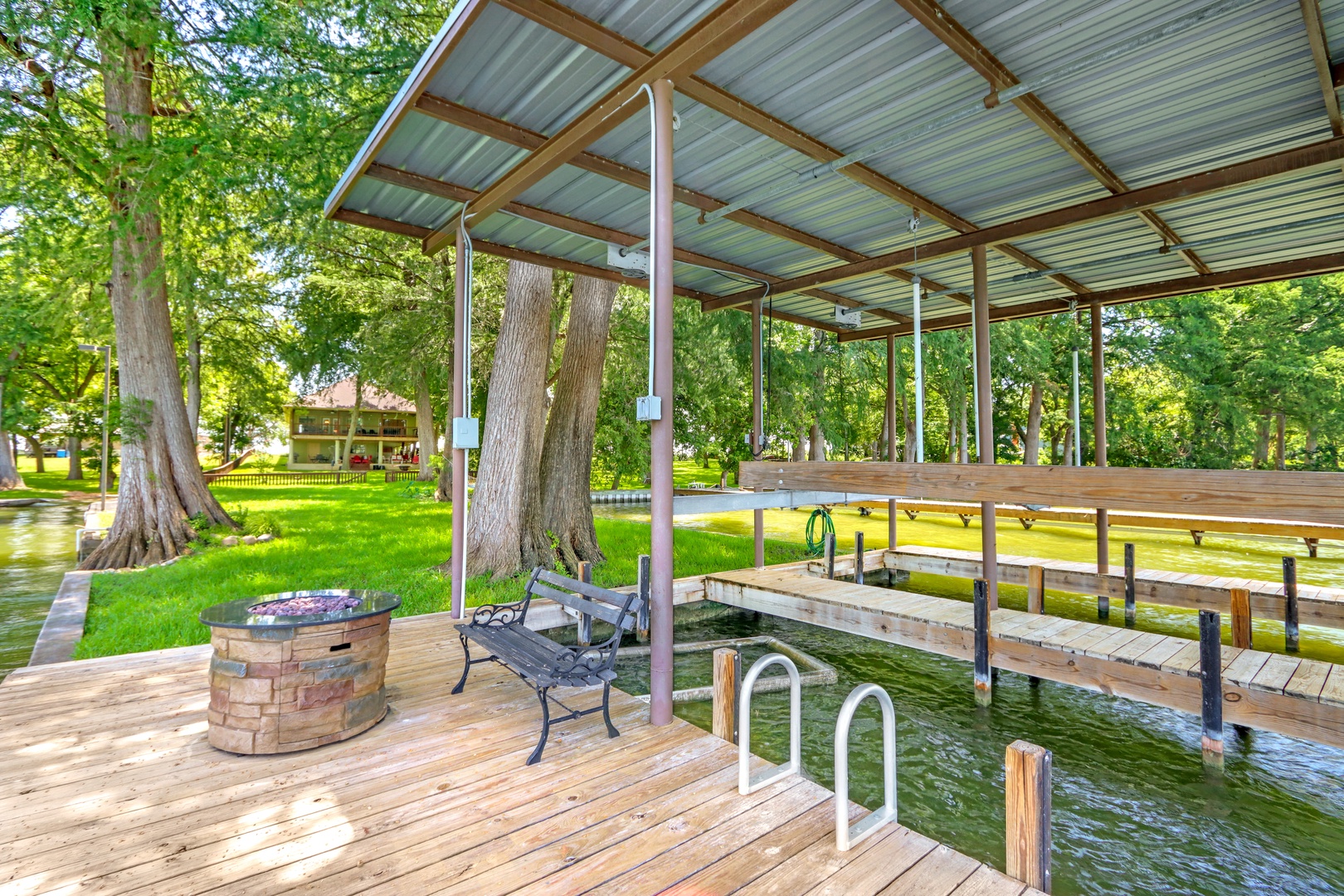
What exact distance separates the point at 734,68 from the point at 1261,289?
27465mm

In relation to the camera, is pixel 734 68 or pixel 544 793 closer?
pixel 544 793

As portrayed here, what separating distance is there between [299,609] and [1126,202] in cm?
706

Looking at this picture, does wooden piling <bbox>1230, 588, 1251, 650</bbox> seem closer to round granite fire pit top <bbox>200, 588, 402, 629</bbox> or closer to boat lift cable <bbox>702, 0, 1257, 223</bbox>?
boat lift cable <bbox>702, 0, 1257, 223</bbox>

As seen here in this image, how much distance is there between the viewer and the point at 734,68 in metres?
3.99

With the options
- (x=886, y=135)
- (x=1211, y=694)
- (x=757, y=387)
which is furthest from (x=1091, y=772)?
(x=757, y=387)

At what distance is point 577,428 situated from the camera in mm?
10422

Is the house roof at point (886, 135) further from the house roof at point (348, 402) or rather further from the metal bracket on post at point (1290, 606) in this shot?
the house roof at point (348, 402)

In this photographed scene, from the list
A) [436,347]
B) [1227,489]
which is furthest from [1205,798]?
[436,347]

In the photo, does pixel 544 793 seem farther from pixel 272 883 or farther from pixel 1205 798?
pixel 1205 798

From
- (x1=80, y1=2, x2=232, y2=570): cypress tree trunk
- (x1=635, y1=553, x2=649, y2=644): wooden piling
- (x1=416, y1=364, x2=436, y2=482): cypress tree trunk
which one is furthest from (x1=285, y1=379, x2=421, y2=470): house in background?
(x1=635, y1=553, x2=649, y2=644): wooden piling

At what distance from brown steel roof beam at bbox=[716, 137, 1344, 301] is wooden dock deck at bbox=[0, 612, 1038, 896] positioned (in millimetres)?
5378

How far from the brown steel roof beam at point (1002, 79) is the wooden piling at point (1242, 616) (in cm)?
458

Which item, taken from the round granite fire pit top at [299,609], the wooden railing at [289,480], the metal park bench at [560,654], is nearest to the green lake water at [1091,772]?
the metal park bench at [560,654]

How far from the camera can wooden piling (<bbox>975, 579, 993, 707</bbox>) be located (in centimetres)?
593
